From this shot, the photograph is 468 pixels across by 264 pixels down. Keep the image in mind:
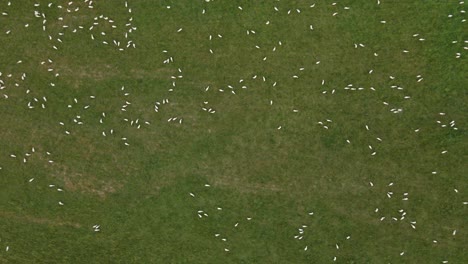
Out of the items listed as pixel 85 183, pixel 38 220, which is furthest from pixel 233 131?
pixel 38 220

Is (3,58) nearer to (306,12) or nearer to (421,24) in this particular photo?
(306,12)

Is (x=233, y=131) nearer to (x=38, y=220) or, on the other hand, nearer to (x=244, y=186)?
(x=244, y=186)

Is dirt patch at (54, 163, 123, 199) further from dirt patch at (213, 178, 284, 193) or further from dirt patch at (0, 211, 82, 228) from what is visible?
dirt patch at (213, 178, 284, 193)

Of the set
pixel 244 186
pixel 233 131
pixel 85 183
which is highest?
pixel 233 131

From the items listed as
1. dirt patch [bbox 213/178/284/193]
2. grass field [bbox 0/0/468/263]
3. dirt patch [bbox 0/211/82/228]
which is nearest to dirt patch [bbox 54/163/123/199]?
grass field [bbox 0/0/468/263]

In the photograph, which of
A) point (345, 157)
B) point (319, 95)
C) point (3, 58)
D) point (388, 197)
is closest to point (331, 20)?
point (319, 95)

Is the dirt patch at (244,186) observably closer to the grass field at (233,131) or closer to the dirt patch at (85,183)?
the grass field at (233,131)

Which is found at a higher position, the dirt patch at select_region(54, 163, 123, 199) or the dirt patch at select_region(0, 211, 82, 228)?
the dirt patch at select_region(54, 163, 123, 199)

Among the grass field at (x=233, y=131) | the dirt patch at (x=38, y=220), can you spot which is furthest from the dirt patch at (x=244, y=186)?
the dirt patch at (x=38, y=220)
